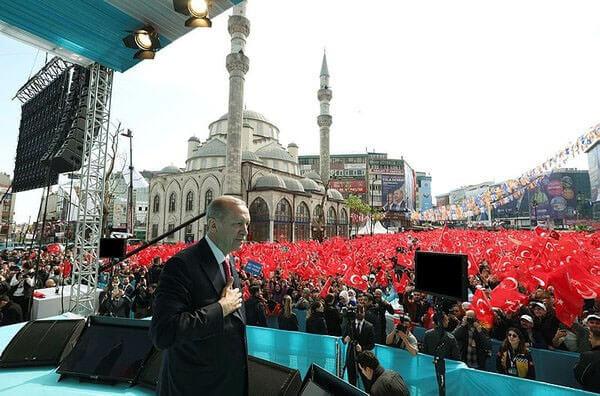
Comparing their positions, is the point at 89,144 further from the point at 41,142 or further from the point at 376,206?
the point at 376,206

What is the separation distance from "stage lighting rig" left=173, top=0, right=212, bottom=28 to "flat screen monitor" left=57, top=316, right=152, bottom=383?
14.6 feet

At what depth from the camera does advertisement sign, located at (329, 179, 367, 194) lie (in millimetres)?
88312

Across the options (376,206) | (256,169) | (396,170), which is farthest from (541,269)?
(396,170)

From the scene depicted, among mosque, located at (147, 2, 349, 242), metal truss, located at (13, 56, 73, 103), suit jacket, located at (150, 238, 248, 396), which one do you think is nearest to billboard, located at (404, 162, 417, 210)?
mosque, located at (147, 2, 349, 242)

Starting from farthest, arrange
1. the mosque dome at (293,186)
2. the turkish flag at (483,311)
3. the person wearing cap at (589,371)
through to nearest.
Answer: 1. the mosque dome at (293,186)
2. the turkish flag at (483,311)
3. the person wearing cap at (589,371)

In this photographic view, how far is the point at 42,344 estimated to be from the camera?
4.07m

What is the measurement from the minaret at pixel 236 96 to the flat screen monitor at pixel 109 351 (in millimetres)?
28936

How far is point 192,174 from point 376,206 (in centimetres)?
5674

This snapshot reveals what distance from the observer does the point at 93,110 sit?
27.6 ft

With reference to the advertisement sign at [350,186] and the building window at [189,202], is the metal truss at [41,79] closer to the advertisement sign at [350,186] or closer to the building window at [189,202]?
the building window at [189,202]

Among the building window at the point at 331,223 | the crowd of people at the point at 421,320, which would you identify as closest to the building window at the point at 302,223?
the building window at the point at 331,223

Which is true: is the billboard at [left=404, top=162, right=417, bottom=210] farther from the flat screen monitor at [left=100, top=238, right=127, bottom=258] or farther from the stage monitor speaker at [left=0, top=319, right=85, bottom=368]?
the stage monitor speaker at [left=0, top=319, right=85, bottom=368]

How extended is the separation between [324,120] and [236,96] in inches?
751

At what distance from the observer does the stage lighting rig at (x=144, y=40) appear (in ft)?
20.5
